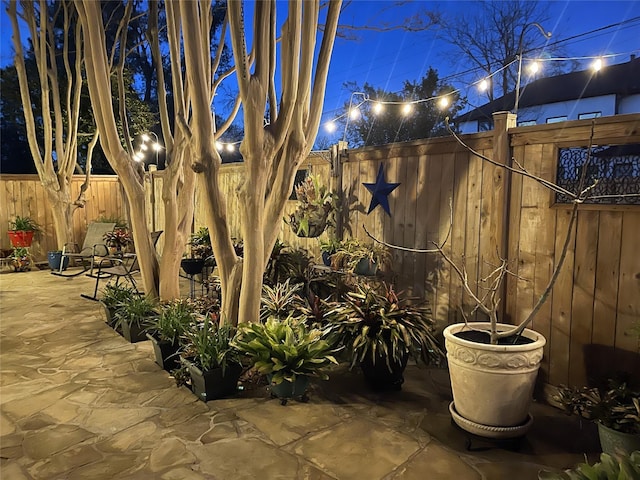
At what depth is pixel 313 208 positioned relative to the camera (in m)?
4.19

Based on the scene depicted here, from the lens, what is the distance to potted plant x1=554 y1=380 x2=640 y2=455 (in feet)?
6.44

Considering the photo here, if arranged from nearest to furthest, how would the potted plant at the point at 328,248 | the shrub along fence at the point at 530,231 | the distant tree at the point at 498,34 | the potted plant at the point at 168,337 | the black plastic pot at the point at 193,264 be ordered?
the shrub along fence at the point at 530,231 < the potted plant at the point at 168,337 < the potted plant at the point at 328,248 < the black plastic pot at the point at 193,264 < the distant tree at the point at 498,34

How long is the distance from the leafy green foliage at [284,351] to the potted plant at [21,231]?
6852mm

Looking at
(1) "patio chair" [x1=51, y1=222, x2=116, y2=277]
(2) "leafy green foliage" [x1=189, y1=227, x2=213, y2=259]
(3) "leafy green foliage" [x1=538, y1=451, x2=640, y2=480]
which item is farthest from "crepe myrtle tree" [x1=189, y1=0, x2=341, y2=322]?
(1) "patio chair" [x1=51, y1=222, x2=116, y2=277]

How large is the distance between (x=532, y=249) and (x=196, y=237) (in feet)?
13.6

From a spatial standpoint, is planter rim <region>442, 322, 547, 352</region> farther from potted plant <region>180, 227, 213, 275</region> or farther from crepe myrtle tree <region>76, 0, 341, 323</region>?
potted plant <region>180, 227, 213, 275</region>

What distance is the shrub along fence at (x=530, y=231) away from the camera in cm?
241

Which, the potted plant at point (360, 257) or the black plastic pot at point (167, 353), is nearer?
the black plastic pot at point (167, 353)

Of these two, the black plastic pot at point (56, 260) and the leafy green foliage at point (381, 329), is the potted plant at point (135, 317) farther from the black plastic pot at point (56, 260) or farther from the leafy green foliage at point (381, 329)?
the black plastic pot at point (56, 260)

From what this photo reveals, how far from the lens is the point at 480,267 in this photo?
3107 mm

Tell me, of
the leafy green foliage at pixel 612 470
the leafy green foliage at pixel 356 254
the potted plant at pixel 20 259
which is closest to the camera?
the leafy green foliage at pixel 612 470

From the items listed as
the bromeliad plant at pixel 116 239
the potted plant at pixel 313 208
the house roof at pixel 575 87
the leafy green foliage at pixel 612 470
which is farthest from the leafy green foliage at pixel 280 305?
the house roof at pixel 575 87

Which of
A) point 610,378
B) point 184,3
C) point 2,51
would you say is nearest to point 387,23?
point 184,3

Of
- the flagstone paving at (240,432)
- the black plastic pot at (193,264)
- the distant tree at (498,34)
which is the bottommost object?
the flagstone paving at (240,432)
